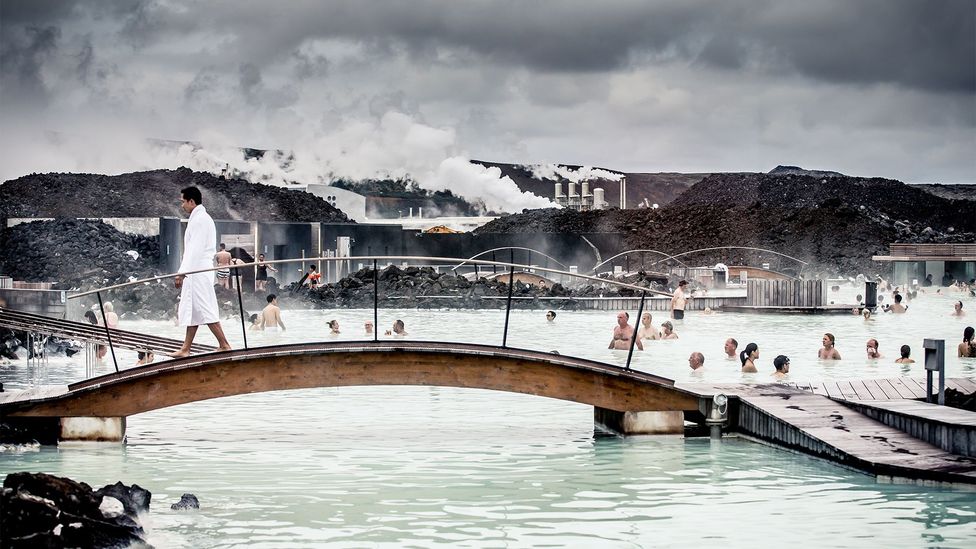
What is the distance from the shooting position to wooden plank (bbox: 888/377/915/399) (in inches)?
498

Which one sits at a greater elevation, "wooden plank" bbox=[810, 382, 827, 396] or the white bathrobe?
the white bathrobe

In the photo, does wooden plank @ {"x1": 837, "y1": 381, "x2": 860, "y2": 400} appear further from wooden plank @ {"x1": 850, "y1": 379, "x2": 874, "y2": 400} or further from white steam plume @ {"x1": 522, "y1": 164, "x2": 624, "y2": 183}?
A: white steam plume @ {"x1": 522, "y1": 164, "x2": 624, "y2": 183}

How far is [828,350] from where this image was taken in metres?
20.3

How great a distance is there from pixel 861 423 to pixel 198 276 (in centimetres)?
590

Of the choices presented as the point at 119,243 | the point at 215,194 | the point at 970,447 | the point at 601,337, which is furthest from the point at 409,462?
the point at 215,194

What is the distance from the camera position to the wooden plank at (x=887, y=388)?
41.4ft

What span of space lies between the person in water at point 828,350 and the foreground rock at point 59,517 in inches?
548

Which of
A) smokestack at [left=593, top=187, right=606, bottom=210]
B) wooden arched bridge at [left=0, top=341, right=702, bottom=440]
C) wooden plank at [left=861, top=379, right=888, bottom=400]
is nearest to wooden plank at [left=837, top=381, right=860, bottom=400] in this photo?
wooden plank at [left=861, top=379, right=888, bottom=400]

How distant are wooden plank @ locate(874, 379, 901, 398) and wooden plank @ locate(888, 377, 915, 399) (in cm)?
4

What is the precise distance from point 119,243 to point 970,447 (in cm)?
5091

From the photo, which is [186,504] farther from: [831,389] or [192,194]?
[831,389]

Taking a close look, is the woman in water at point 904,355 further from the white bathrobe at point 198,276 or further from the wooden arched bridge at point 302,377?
the white bathrobe at point 198,276

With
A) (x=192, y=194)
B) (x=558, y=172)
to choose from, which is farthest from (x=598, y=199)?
(x=192, y=194)

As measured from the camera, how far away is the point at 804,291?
31.1 meters
